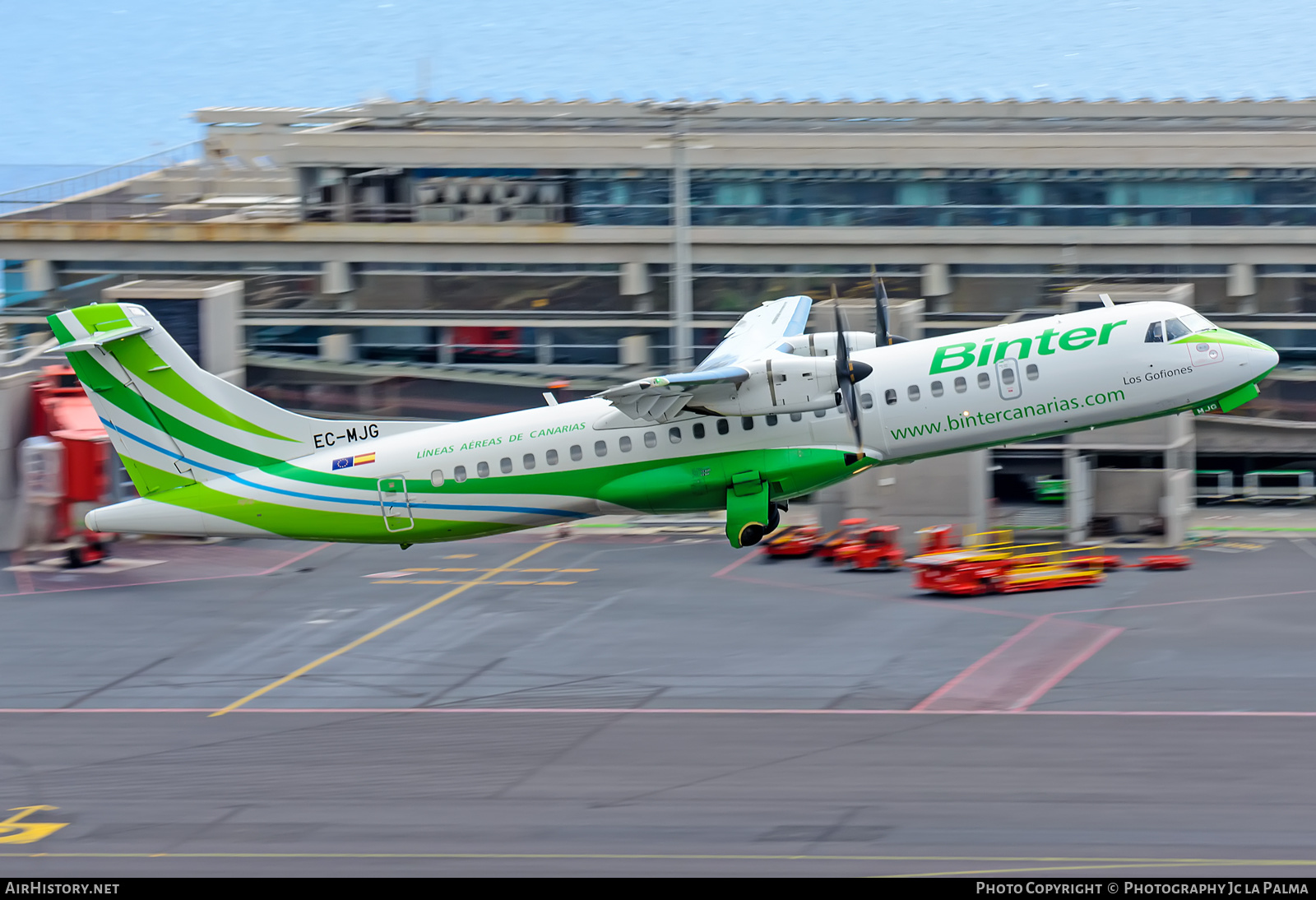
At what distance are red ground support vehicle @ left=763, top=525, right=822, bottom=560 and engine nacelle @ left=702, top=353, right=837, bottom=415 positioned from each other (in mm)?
19463

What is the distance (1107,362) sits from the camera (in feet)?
120

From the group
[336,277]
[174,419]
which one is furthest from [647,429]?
[336,277]

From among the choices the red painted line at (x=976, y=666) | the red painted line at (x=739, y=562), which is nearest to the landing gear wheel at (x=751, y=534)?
the red painted line at (x=976, y=666)

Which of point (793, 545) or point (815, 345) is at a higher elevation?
point (815, 345)

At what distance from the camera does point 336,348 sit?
6962 centimetres

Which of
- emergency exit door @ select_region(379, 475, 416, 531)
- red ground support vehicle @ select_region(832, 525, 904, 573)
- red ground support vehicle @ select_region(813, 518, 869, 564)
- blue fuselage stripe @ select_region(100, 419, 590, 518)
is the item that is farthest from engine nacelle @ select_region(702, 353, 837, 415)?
red ground support vehicle @ select_region(813, 518, 869, 564)

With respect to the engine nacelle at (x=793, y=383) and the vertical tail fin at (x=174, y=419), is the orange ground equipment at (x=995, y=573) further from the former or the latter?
the vertical tail fin at (x=174, y=419)

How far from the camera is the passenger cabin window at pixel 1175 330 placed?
1447 inches

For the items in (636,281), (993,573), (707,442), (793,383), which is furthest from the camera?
(636,281)

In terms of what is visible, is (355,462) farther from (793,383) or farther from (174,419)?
(793,383)

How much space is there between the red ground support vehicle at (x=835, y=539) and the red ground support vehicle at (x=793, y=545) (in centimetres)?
26

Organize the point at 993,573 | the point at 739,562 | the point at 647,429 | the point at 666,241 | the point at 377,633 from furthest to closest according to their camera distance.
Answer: the point at 666,241 < the point at 739,562 < the point at 993,573 < the point at 377,633 < the point at 647,429

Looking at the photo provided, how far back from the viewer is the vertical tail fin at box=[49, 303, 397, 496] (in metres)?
38.3

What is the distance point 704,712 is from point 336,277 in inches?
1537
